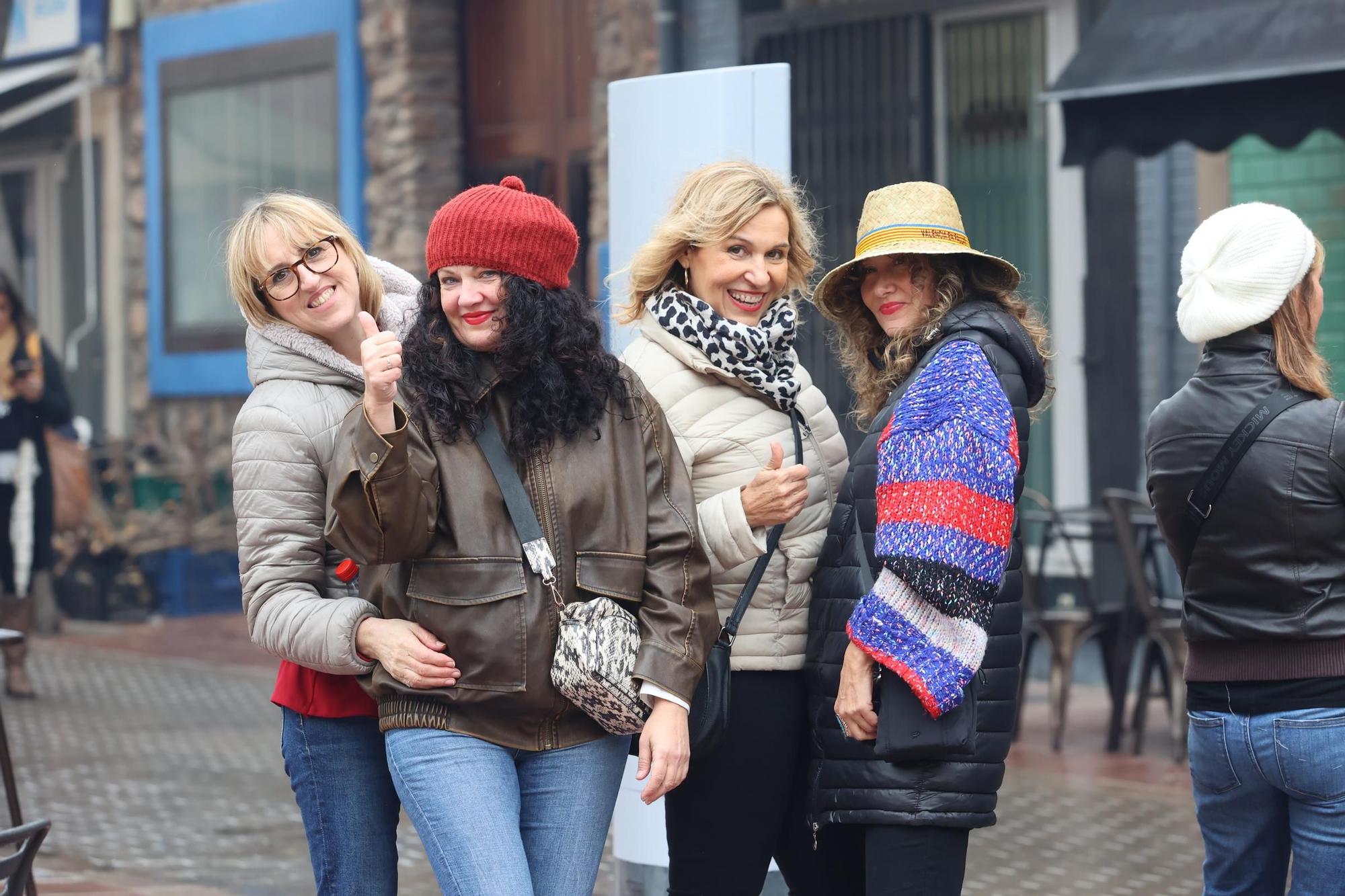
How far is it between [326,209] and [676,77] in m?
1.17

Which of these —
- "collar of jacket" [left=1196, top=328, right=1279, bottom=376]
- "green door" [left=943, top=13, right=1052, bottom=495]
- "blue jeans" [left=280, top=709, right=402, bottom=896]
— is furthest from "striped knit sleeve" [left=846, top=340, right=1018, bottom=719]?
"green door" [left=943, top=13, right=1052, bottom=495]

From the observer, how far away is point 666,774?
2.90 m

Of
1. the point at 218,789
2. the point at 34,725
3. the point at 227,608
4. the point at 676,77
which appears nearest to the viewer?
the point at 676,77

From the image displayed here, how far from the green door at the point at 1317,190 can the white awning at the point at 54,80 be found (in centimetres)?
868

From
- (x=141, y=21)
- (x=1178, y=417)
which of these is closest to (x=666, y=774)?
(x=1178, y=417)

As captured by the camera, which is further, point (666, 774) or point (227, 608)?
point (227, 608)

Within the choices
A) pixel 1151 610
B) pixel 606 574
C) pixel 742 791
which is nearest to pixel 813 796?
pixel 742 791

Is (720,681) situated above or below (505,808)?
above

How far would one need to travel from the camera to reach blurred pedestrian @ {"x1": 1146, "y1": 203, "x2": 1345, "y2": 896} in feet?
10.0

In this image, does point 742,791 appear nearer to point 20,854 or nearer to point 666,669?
point 666,669

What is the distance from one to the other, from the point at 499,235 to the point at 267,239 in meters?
0.50

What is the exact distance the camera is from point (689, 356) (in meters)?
3.20

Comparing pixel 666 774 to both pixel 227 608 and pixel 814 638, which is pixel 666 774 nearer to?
pixel 814 638

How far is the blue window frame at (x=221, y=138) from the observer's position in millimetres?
11977
